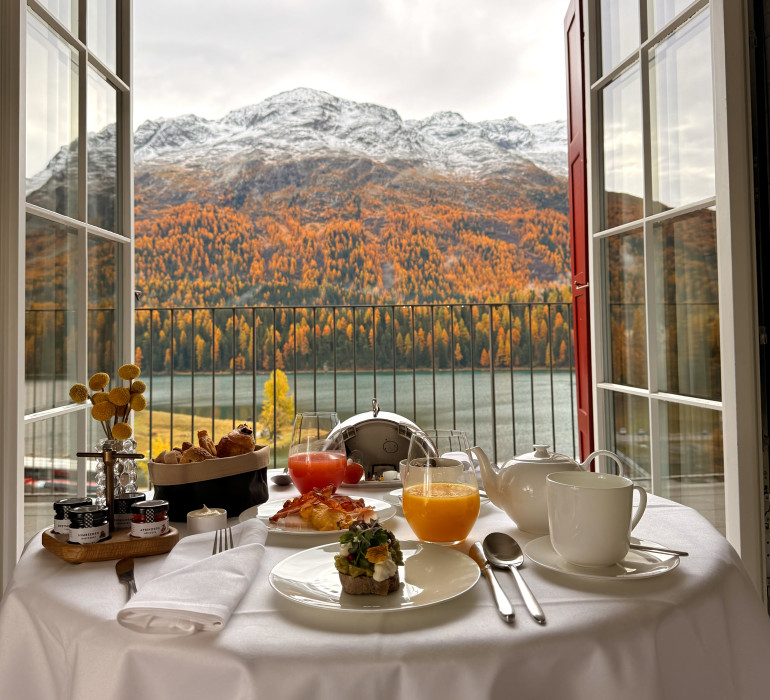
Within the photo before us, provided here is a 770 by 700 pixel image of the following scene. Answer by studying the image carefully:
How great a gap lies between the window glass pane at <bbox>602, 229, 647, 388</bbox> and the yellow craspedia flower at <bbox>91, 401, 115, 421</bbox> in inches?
78.8

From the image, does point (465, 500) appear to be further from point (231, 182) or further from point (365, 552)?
point (231, 182)

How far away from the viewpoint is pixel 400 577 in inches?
25.2

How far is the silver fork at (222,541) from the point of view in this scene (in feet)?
2.38

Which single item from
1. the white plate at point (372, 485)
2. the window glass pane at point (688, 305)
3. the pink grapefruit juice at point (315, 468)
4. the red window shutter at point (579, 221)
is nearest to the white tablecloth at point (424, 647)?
the pink grapefruit juice at point (315, 468)

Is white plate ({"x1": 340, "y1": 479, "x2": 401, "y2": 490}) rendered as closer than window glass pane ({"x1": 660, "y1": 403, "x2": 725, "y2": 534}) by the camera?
Yes

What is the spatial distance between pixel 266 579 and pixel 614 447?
7.46 ft

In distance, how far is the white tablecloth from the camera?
0.48m

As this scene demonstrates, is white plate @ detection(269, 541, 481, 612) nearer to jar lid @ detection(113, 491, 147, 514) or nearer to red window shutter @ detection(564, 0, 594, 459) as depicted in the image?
jar lid @ detection(113, 491, 147, 514)

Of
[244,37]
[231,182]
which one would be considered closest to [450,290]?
[231,182]

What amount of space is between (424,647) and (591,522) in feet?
0.84

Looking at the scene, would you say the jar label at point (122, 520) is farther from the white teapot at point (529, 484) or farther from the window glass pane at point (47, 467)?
the window glass pane at point (47, 467)

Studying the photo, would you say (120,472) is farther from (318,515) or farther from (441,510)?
(441,510)

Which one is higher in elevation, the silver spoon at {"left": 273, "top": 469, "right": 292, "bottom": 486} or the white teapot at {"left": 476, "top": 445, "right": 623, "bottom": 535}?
the white teapot at {"left": 476, "top": 445, "right": 623, "bottom": 535}

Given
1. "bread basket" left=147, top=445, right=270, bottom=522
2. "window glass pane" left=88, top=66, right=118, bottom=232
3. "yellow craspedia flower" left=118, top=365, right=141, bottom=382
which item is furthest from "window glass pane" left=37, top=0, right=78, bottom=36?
"bread basket" left=147, top=445, right=270, bottom=522
